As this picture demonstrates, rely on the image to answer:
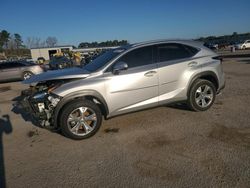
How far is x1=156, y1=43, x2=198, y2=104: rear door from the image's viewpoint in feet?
16.8

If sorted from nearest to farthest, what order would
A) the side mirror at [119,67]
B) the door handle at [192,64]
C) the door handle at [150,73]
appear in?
the side mirror at [119,67] → the door handle at [150,73] → the door handle at [192,64]

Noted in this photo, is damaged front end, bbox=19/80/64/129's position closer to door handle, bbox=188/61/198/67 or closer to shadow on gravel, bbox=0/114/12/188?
shadow on gravel, bbox=0/114/12/188

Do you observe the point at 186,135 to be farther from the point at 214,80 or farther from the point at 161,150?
the point at 214,80

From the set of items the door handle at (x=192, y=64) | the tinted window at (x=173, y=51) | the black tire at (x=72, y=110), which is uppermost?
the tinted window at (x=173, y=51)

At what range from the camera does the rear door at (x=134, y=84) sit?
15.4 feet

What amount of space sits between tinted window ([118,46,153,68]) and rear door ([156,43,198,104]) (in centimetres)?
22

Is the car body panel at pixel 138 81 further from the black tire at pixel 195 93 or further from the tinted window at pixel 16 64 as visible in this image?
the tinted window at pixel 16 64

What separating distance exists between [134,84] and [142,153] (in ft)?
5.06

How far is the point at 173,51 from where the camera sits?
5379mm

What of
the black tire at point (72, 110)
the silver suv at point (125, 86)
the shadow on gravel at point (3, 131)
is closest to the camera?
the shadow on gravel at point (3, 131)

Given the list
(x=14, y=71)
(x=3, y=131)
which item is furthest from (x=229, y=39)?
(x=3, y=131)

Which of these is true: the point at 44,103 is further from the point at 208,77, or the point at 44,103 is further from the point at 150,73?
the point at 208,77

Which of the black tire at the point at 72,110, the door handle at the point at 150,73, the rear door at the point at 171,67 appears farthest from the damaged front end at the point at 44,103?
the rear door at the point at 171,67

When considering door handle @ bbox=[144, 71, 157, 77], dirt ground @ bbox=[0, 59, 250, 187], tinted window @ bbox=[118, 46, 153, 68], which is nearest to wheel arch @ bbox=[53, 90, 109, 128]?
dirt ground @ bbox=[0, 59, 250, 187]
